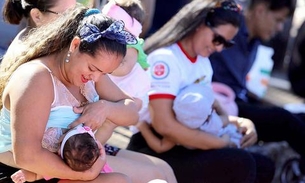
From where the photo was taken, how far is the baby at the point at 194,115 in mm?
3365

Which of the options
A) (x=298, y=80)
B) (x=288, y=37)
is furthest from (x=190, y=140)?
(x=288, y=37)

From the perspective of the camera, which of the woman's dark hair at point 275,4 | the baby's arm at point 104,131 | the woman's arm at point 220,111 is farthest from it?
the woman's dark hair at point 275,4

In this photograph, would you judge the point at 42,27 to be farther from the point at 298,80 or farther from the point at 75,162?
the point at 298,80

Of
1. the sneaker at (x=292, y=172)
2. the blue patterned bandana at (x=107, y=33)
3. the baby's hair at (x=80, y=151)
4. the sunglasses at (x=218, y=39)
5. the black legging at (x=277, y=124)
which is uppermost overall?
the blue patterned bandana at (x=107, y=33)

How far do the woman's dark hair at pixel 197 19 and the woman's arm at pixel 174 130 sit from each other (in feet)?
1.20

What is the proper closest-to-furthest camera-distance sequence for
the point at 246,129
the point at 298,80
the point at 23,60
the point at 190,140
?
the point at 23,60 < the point at 190,140 < the point at 246,129 < the point at 298,80

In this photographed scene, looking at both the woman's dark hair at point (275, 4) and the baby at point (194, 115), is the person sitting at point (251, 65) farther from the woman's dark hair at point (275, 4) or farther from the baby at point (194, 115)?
the baby at point (194, 115)

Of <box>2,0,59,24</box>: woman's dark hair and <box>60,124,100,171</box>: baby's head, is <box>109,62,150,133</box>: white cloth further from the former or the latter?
<box>60,124,100,171</box>: baby's head

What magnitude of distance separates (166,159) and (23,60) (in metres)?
1.15

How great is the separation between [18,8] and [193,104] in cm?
97

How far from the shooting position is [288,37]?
8094 mm

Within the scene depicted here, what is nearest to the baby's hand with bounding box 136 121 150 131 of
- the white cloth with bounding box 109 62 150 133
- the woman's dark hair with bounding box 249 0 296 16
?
the white cloth with bounding box 109 62 150 133

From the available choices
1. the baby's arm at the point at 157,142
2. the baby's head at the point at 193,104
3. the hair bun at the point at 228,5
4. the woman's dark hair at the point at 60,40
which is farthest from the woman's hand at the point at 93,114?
the hair bun at the point at 228,5

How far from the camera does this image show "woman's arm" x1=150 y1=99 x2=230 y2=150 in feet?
11.3
